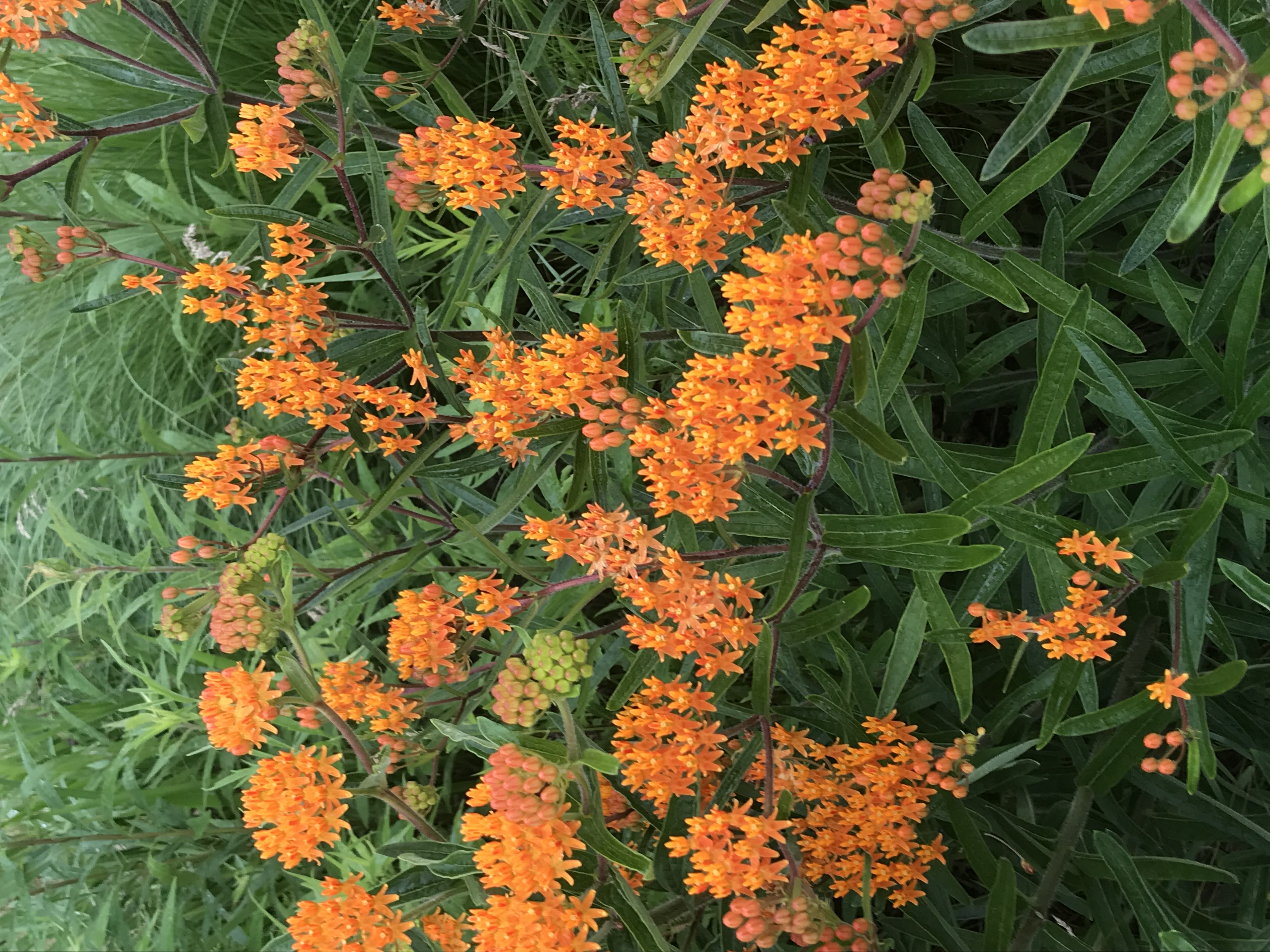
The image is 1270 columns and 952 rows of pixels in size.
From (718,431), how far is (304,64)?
1.26 metres

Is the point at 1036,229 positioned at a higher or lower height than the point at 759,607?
higher

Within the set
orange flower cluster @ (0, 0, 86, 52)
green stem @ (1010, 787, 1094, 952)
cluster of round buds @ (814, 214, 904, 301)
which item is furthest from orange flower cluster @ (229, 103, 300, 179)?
green stem @ (1010, 787, 1094, 952)

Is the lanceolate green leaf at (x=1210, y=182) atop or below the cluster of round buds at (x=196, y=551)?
atop

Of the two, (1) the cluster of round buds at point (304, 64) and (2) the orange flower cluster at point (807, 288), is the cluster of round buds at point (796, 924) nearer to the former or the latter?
(2) the orange flower cluster at point (807, 288)

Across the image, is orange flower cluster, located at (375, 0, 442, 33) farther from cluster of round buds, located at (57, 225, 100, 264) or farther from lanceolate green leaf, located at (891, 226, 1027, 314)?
lanceolate green leaf, located at (891, 226, 1027, 314)

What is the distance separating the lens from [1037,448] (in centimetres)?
167

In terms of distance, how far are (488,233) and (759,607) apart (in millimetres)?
1229

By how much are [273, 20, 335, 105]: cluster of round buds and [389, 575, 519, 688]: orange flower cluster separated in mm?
1090

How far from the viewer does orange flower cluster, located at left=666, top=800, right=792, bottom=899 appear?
1.64 meters

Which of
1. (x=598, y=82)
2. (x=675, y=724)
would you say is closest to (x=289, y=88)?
(x=598, y=82)

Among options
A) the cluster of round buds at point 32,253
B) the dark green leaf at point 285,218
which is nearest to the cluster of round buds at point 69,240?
the cluster of round buds at point 32,253

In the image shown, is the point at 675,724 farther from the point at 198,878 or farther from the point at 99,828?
the point at 99,828

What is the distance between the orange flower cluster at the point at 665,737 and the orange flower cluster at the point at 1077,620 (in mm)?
563

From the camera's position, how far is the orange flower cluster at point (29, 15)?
200 cm
